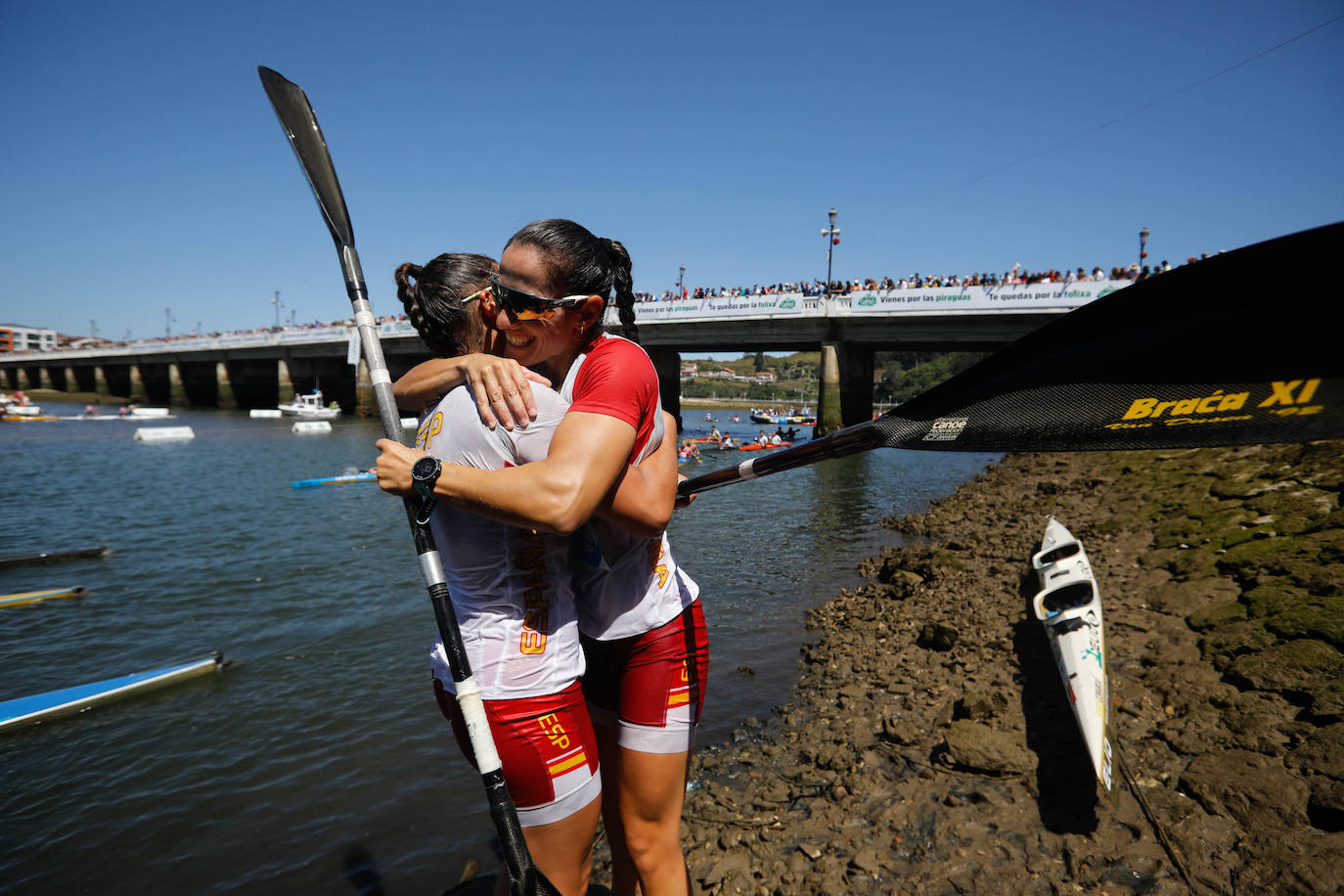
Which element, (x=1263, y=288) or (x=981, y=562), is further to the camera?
(x=981, y=562)

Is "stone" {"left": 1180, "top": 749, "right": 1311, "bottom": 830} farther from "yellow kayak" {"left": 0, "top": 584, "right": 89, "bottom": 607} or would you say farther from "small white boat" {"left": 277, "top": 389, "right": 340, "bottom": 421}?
"small white boat" {"left": 277, "top": 389, "right": 340, "bottom": 421}

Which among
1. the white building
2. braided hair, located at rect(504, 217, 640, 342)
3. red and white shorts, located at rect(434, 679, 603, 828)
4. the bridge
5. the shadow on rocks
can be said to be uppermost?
the white building

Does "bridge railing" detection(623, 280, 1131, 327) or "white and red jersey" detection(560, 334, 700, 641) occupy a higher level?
"bridge railing" detection(623, 280, 1131, 327)

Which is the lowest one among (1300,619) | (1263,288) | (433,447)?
(1300,619)

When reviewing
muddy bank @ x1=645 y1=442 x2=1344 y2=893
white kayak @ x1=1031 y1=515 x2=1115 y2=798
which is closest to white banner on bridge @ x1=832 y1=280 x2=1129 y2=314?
muddy bank @ x1=645 y1=442 x2=1344 y2=893

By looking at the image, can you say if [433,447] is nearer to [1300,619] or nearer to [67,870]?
[67,870]

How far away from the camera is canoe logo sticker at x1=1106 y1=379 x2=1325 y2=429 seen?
1569mm

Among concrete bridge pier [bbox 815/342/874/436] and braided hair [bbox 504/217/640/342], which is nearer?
braided hair [bbox 504/217/640/342]

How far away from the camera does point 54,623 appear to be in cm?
1097

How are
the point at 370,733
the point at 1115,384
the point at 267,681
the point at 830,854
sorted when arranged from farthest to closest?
the point at 267,681
the point at 370,733
the point at 830,854
the point at 1115,384

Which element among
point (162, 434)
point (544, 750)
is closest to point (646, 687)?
point (544, 750)

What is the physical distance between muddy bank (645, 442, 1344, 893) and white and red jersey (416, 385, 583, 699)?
10.2 ft

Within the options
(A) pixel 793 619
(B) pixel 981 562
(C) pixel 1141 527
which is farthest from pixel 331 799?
(C) pixel 1141 527

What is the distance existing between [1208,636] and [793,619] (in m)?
5.08
